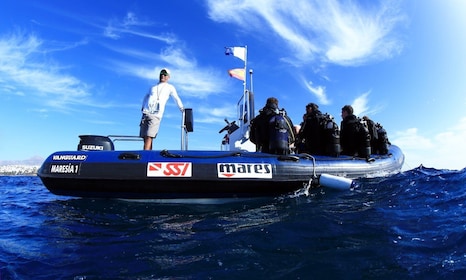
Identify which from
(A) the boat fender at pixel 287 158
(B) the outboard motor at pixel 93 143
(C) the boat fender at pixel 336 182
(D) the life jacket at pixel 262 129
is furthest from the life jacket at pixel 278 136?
(B) the outboard motor at pixel 93 143

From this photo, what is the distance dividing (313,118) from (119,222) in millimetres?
4494

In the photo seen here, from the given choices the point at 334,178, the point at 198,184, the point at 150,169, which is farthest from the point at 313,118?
the point at 150,169

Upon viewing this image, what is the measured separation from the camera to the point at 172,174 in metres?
5.34

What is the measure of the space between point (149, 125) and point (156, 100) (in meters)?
0.50

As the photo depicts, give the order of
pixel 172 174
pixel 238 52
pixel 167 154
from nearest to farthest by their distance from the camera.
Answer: pixel 172 174 → pixel 167 154 → pixel 238 52

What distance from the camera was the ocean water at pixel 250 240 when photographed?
261 cm

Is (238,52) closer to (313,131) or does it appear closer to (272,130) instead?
(313,131)

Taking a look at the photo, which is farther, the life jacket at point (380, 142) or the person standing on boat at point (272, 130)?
the life jacket at point (380, 142)

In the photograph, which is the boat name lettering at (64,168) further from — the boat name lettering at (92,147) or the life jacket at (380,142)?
the life jacket at (380,142)

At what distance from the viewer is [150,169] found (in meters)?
5.37

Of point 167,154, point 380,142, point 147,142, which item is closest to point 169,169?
point 167,154

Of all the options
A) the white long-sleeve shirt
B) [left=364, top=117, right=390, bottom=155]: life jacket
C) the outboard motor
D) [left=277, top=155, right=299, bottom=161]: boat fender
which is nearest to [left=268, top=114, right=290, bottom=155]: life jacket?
[left=277, top=155, right=299, bottom=161]: boat fender

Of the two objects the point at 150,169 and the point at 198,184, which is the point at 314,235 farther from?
the point at 150,169

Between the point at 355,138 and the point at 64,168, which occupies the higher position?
the point at 355,138
